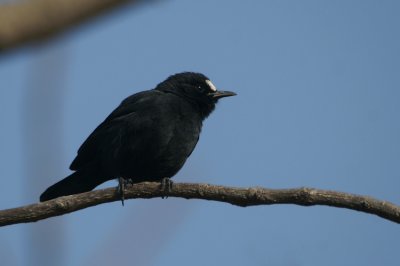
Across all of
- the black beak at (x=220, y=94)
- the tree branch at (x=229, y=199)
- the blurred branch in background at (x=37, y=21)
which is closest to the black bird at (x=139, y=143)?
the black beak at (x=220, y=94)

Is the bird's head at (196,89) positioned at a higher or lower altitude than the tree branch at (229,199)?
higher

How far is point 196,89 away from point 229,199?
3317 mm

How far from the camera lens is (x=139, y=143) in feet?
22.4

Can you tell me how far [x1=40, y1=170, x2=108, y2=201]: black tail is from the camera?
23.1 feet

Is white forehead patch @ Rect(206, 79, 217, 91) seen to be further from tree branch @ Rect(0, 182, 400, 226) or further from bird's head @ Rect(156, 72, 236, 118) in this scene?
tree branch @ Rect(0, 182, 400, 226)

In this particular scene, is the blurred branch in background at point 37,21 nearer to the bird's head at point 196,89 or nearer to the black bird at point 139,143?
the black bird at point 139,143

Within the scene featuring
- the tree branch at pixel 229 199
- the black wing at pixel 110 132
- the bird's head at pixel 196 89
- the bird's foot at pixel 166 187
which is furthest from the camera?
the bird's head at pixel 196 89

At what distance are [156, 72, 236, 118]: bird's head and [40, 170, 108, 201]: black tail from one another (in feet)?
5.00

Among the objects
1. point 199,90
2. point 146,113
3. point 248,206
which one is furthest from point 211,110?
point 248,206

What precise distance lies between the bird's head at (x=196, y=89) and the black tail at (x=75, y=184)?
152cm

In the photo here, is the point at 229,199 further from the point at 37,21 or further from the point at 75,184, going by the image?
the point at 37,21

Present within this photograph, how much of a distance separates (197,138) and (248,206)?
2.55 metres

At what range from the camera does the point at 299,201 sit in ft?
15.1

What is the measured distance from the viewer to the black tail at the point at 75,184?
7031 millimetres
